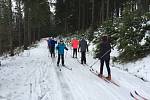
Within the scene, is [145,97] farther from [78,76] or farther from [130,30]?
[130,30]

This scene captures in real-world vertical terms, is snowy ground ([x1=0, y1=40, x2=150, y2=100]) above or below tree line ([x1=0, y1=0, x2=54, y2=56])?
below

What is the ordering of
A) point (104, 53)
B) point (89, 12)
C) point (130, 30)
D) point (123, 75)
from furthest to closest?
point (89, 12)
point (130, 30)
point (123, 75)
point (104, 53)

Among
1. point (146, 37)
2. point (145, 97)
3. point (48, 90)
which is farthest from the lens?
point (146, 37)

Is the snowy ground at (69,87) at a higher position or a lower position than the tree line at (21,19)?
lower

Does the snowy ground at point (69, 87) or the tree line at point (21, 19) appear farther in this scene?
the tree line at point (21, 19)

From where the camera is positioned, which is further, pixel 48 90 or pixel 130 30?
pixel 130 30

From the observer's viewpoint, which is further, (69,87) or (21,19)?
(21,19)

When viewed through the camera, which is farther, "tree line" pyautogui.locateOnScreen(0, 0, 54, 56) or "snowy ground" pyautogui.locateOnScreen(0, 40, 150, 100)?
"tree line" pyautogui.locateOnScreen(0, 0, 54, 56)

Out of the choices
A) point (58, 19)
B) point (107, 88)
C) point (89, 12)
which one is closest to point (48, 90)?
point (107, 88)

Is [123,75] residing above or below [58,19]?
below

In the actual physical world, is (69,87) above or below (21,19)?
below

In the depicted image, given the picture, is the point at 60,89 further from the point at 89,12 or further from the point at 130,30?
the point at 89,12

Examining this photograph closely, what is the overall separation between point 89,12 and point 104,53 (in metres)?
51.5

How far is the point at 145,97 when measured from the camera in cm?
1010
